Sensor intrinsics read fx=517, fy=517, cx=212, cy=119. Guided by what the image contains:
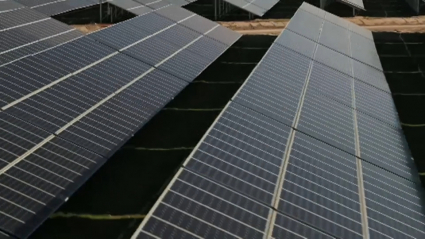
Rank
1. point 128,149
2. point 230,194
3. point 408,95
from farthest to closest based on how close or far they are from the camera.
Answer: point 408,95
point 128,149
point 230,194

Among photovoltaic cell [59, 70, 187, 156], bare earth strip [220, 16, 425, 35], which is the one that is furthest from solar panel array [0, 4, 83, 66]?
bare earth strip [220, 16, 425, 35]

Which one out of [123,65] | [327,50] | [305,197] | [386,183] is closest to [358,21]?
[327,50]

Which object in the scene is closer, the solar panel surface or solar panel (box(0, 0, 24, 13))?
solar panel (box(0, 0, 24, 13))

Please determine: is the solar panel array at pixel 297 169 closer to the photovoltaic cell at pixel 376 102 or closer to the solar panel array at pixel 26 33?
the photovoltaic cell at pixel 376 102

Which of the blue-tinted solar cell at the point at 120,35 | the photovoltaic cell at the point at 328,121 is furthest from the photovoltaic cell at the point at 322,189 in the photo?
the blue-tinted solar cell at the point at 120,35

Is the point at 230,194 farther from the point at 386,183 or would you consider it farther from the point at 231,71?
the point at 231,71

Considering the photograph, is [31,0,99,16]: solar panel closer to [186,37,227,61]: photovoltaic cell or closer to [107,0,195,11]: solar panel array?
[107,0,195,11]: solar panel array

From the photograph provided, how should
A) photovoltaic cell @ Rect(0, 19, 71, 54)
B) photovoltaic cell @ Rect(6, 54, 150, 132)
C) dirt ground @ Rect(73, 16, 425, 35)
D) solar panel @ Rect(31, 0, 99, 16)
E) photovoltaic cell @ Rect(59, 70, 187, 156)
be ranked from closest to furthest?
1. photovoltaic cell @ Rect(59, 70, 187, 156)
2. photovoltaic cell @ Rect(6, 54, 150, 132)
3. photovoltaic cell @ Rect(0, 19, 71, 54)
4. solar panel @ Rect(31, 0, 99, 16)
5. dirt ground @ Rect(73, 16, 425, 35)
